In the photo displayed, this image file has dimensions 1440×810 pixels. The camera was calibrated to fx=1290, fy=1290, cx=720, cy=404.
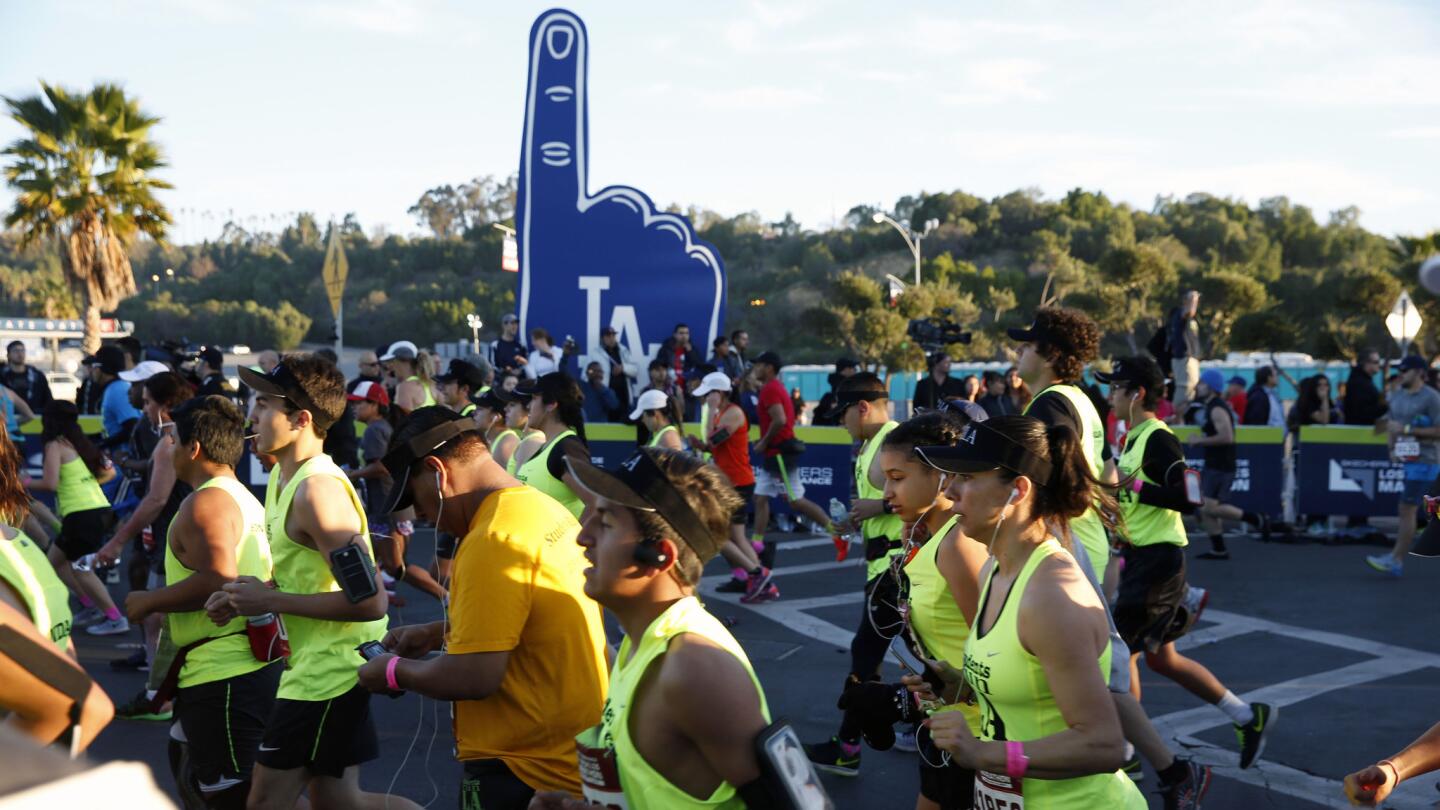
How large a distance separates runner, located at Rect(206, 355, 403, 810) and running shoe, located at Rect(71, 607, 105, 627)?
622 centimetres

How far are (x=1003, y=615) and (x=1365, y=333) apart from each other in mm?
43222

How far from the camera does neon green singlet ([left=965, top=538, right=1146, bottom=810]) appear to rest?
2.92m

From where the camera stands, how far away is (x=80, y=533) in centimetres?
797

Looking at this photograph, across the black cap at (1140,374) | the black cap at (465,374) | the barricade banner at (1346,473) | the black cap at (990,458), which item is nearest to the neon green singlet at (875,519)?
the black cap at (1140,374)

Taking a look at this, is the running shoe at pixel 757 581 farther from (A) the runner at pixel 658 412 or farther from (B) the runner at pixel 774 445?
(A) the runner at pixel 658 412

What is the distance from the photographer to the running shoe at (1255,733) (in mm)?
5945

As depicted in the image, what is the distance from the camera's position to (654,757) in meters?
2.48

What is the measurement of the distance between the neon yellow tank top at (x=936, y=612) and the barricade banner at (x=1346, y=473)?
1164 centimetres

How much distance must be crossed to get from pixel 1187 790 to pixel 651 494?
3.57 meters

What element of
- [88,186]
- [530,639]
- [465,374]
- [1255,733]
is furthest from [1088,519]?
[88,186]

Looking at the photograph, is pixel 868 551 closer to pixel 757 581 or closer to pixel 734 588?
pixel 757 581

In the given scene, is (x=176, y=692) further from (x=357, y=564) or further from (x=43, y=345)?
(x=43, y=345)

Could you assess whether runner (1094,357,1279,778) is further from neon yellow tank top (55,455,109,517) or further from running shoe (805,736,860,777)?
neon yellow tank top (55,455,109,517)

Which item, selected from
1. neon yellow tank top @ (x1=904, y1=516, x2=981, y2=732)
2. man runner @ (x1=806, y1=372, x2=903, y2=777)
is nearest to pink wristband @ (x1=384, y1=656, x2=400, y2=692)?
neon yellow tank top @ (x1=904, y1=516, x2=981, y2=732)
